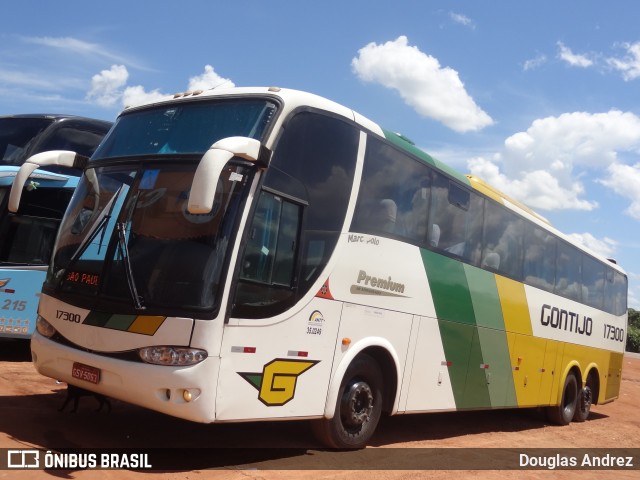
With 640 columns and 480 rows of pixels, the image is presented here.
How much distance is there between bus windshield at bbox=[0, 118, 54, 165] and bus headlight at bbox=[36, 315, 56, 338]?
17.9 feet

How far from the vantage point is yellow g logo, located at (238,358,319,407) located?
244 inches

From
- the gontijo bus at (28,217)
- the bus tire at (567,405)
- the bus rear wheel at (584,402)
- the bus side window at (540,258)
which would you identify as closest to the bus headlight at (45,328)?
the gontijo bus at (28,217)

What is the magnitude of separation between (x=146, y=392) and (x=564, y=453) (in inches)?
280

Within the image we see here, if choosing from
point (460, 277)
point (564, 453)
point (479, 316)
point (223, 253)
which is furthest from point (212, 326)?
point (564, 453)

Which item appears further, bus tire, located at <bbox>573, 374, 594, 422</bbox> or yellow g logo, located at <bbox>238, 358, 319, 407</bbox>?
bus tire, located at <bbox>573, 374, 594, 422</bbox>

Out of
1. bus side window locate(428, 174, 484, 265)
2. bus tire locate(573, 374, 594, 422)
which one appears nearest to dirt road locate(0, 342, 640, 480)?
bus side window locate(428, 174, 484, 265)

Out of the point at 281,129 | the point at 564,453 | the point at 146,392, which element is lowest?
the point at 564,453

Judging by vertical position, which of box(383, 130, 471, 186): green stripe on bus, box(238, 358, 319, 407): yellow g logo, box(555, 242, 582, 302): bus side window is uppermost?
box(383, 130, 471, 186): green stripe on bus

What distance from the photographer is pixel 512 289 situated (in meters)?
11.3

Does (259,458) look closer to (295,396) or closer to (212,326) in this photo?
(295,396)

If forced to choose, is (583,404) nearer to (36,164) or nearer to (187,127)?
(187,127)

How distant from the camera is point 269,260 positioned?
634 cm

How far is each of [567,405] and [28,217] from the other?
1113 centimetres

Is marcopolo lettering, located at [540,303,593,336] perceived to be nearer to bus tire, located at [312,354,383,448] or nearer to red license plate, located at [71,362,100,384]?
bus tire, located at [312,354,383,448]
